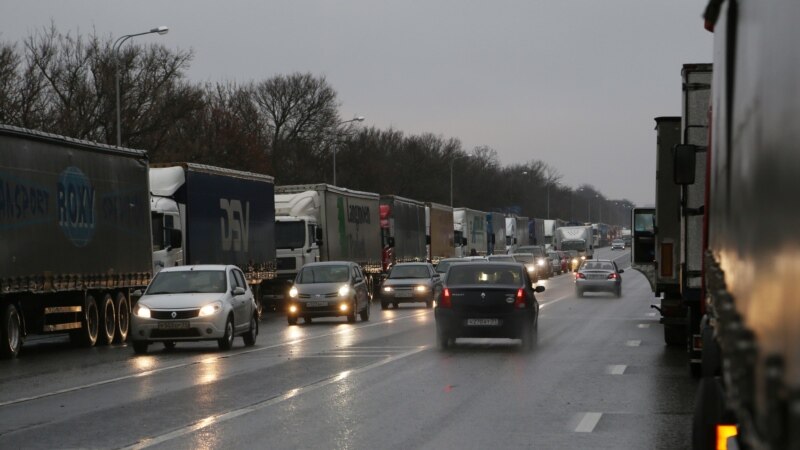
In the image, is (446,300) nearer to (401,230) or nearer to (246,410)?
(246,410)

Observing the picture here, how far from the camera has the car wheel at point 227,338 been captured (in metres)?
24.3

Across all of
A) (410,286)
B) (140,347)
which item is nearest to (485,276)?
(140,347)

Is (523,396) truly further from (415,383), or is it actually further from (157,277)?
(157,277)

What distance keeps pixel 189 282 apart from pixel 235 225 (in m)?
12.1

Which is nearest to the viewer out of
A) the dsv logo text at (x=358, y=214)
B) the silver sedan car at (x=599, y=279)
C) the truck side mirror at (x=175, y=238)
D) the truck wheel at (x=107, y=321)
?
the truck wheel at (x=107, y=321)

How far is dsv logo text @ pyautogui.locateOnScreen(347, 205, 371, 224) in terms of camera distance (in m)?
49.9

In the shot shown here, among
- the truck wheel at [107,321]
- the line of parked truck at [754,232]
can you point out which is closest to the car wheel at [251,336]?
the truck wheel at [107,321]

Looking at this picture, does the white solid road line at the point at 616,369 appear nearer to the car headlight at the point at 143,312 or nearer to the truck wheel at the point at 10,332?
the car headlight at the point at 143,312

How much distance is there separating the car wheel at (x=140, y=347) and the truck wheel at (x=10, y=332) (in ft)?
6.28

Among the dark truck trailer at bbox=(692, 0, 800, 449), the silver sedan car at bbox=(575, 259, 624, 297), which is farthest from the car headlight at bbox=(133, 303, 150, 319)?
the silver sedan car at bbox=(575, 259, 624, 297)

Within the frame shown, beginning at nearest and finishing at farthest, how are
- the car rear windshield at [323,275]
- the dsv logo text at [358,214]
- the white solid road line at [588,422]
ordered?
the white solid road line at [588,422]
the car rear windshield at [323,275]
the dsv logo text at [358,214]

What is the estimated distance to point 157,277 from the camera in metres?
25.5

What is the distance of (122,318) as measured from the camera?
2881cm

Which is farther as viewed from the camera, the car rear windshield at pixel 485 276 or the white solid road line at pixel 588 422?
the car rear windshield at pixel 485 276
